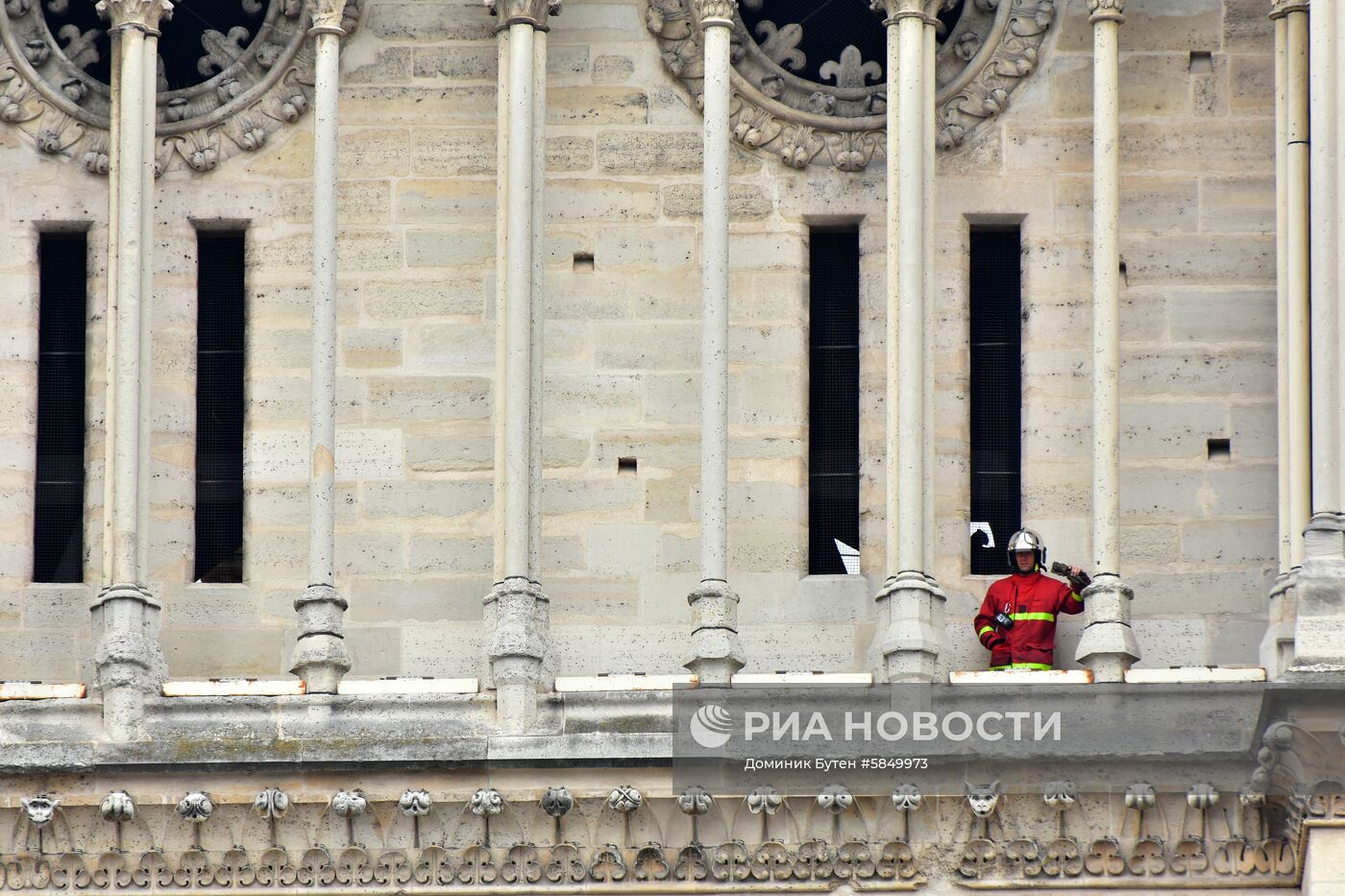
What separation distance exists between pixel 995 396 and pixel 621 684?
240 cm

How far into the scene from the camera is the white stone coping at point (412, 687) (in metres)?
20.3

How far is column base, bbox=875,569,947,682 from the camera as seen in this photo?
20.2m

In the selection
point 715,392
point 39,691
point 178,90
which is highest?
point 178,90

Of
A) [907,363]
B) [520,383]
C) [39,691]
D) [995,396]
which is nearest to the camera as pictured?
[39,691]

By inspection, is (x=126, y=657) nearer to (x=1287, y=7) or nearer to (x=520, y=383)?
(x=520, y=383)

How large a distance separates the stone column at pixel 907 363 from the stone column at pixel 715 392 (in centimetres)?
68

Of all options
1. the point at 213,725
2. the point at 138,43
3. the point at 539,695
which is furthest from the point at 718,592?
the point at 138,43

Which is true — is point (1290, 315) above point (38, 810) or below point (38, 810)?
above

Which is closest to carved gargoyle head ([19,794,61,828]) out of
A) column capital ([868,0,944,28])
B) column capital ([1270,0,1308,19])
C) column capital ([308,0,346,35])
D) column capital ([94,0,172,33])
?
column capital ([94,0,172,33])

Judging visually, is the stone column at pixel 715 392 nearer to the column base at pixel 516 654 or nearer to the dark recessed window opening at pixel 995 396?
the column base at pixel 516 654

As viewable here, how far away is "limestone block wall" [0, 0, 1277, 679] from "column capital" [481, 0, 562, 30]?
1.31ft

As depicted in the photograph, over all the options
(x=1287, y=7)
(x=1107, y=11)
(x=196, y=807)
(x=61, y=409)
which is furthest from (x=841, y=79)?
(x=196, y=807)

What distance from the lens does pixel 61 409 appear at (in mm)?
21516

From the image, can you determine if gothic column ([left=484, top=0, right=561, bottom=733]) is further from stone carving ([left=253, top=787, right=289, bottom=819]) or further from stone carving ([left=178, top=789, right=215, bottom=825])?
stone carving ([left=178, top=789, right=215, bottom=825])
